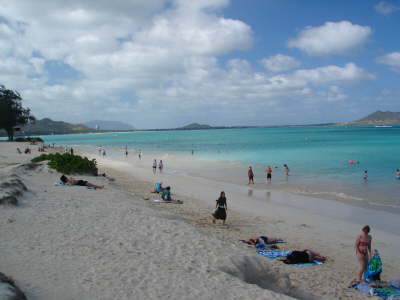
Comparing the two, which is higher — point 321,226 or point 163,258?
point 163,258

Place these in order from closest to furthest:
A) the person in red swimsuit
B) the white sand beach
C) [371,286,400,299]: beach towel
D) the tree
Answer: the white sand beach < [371,286,400,299]: beach towel < the person in red swimsuit < the tree

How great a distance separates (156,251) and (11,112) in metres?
60.8

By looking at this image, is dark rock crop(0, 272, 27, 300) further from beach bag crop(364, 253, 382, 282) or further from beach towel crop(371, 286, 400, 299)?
beach bag crop(364, 253, 382, 282)

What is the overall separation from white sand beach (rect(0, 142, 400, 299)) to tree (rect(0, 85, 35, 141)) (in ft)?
169

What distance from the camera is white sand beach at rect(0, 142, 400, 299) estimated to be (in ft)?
17.4

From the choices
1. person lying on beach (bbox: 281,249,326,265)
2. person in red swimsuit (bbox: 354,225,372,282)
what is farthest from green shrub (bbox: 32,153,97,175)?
person in red swimsuit (bbox: 354,225,372,282)

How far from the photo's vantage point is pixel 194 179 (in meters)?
24.2

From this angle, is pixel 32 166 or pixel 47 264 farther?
pixel 32 166

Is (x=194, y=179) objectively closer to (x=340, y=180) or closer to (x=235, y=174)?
(x=235, y=174)

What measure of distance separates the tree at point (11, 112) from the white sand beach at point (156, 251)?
169 ft

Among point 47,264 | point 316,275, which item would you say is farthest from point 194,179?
point 47,264

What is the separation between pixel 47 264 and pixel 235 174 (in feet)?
71.5

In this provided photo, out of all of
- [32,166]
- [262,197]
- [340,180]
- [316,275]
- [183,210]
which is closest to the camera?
[316,275]

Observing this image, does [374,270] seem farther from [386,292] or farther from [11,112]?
[11,112]
